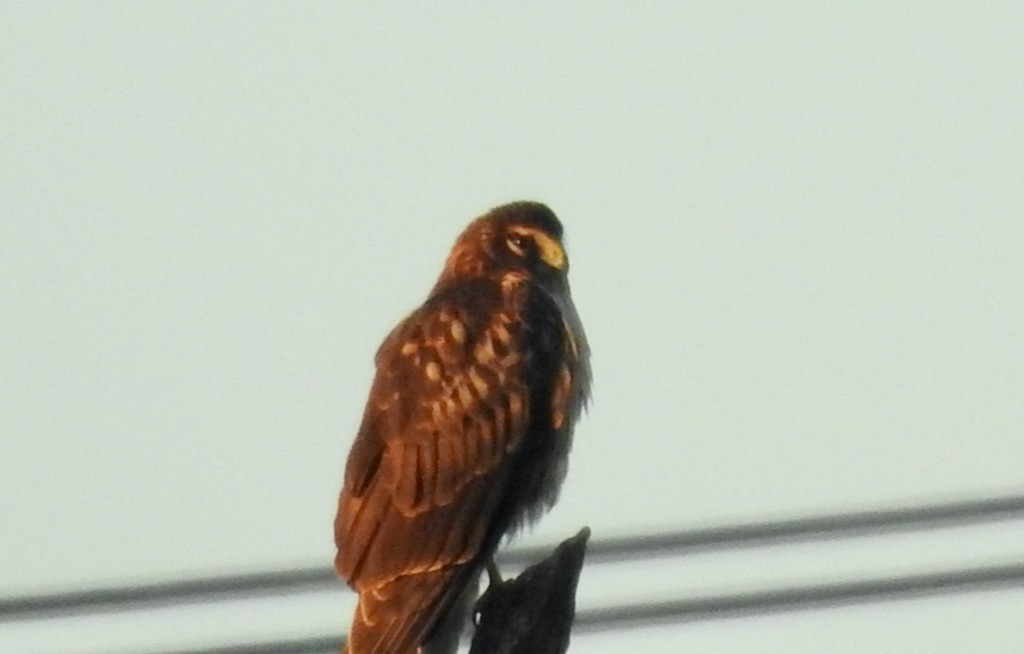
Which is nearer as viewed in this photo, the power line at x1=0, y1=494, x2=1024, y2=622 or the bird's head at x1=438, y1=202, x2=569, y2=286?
the bird's head at x1=438, y1=202, x2=569, y2=286

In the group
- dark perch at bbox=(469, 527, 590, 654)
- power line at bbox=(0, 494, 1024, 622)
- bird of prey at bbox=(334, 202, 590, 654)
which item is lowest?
dark perch at bbox=(469, 527, 590, 654)

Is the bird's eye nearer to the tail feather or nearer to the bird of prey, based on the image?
the bird of prey

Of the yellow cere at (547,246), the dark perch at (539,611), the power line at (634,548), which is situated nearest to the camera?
the dark perch at (539,611)

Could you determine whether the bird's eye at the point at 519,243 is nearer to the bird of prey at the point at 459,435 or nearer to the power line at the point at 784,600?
the bird of prey at the point at 459,435

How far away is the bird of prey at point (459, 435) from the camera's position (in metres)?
1.38

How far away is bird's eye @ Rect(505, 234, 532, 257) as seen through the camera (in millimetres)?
1572

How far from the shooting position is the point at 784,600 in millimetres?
3033

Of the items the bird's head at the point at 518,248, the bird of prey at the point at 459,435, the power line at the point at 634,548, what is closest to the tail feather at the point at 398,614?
the bird of prey at the point at 459,435

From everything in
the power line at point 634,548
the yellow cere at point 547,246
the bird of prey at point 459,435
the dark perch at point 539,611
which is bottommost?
the dark perch at point 539,611

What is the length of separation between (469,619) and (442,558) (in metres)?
0.14

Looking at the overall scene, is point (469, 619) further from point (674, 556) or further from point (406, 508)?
point (674, 556)

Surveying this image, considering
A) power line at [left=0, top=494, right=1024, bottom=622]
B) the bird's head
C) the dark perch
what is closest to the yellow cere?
the bird's head

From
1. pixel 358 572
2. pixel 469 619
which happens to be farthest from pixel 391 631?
pixel 469 619

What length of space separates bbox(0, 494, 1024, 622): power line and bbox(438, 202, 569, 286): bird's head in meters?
1.44
